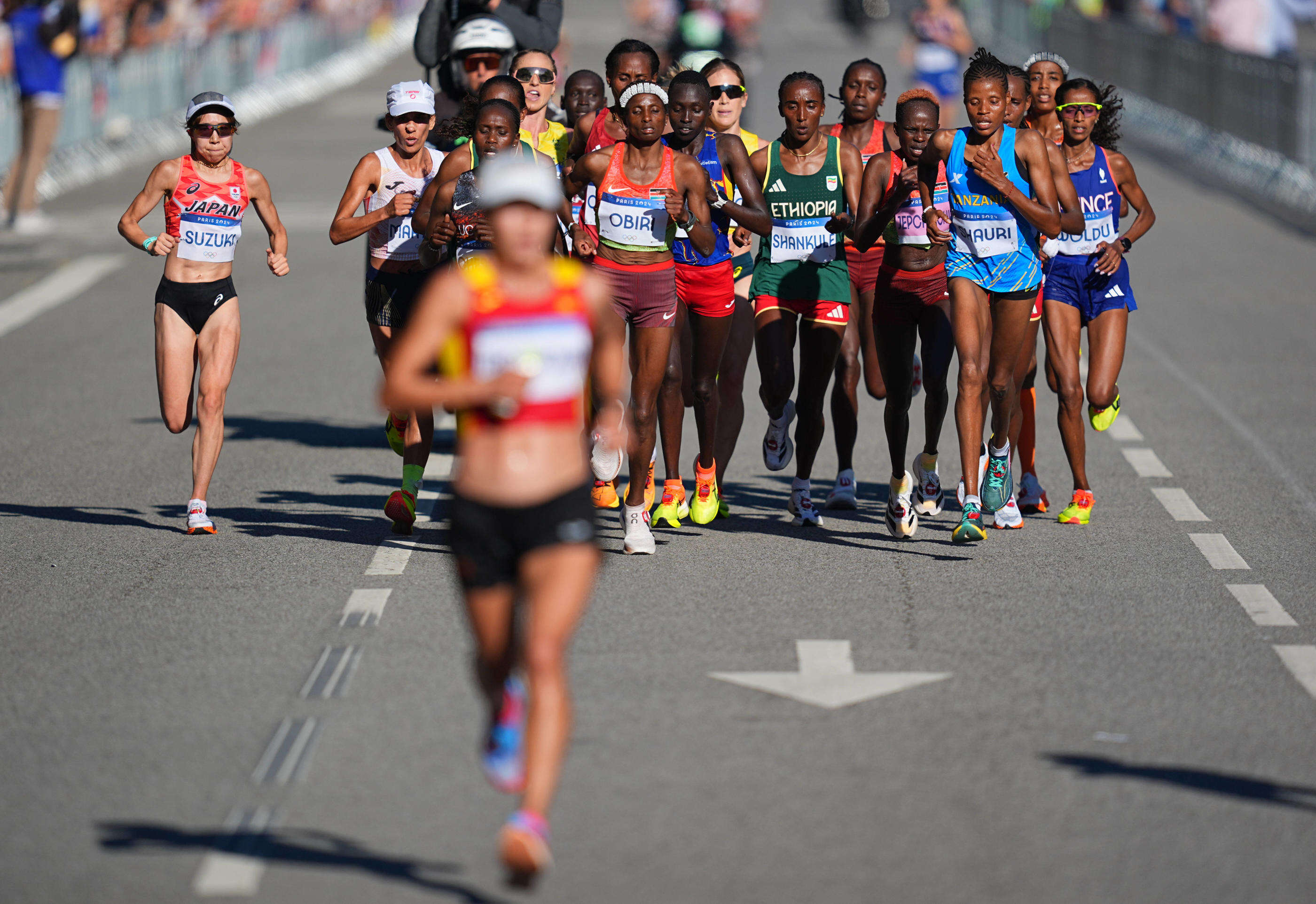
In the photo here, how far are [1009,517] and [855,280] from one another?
156 cm

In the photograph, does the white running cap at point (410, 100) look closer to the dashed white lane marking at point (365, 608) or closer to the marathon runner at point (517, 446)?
the dashed white lane marking at point (365, 608)

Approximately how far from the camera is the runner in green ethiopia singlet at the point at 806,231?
1005 centimetres

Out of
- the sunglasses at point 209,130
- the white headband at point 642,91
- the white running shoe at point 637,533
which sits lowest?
the white running shoe at point 637,533

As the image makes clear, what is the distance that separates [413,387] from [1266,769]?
2.97m

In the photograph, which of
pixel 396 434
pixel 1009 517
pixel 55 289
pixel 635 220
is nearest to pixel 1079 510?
pixel 1009 517

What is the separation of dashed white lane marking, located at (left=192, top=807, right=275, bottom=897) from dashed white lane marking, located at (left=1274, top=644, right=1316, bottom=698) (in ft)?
12.2

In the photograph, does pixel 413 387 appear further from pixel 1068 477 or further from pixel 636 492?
pixel 1068 477

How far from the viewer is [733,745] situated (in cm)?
671

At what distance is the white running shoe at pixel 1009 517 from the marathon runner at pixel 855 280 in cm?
88

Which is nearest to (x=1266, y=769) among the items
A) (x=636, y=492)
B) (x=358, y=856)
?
(x=358, y=856)

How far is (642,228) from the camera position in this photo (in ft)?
30.9

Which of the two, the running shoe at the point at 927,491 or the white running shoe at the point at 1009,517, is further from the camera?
the running shoe at the point at 927,491

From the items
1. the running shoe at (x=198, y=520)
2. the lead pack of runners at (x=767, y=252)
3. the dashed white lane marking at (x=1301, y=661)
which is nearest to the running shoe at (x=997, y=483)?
the lead pack of runners at (x=767, y=252)

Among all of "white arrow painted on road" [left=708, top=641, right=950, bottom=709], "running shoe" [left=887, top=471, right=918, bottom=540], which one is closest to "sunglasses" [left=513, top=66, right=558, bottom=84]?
"running shoe" [left=887, top=471, right=918, bottom=540]
